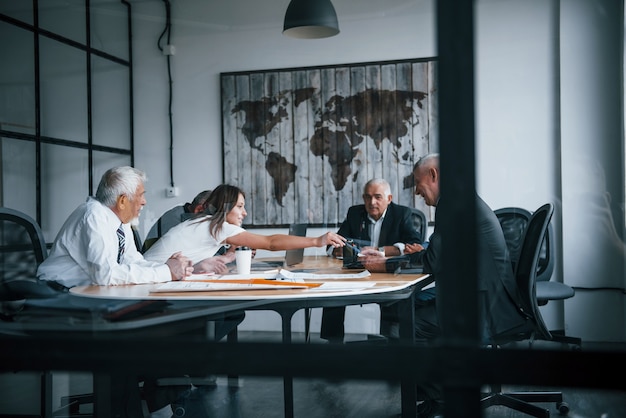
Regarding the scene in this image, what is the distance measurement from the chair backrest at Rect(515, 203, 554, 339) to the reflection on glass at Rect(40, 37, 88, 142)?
2.21 meters

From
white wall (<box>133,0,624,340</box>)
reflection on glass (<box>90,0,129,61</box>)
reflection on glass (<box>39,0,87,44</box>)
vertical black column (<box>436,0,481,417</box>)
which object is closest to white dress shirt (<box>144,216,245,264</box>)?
white wall (<box>133,0,624,340</box>)

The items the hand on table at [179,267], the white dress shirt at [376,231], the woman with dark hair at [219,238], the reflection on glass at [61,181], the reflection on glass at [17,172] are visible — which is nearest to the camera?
the hand on table at [179,267]

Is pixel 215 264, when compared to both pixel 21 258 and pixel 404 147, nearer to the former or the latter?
pixel 21 258

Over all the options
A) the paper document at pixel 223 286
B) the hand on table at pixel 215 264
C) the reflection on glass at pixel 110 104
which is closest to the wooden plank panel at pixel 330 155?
the hand on table at pixel 215 264

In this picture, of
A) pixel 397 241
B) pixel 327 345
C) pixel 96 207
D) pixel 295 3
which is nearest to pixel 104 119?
pixel 96 207

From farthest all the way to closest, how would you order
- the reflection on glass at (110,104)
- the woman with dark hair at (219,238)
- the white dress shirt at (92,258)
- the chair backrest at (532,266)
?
the reflection on glass at (110,104)
the woman with dark hair at (219,238)
the chair backrest at (532,266)
the white dress shirt at (92,258)

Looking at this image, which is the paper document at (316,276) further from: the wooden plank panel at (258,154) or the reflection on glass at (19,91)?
the reflection on glass at (19,91)

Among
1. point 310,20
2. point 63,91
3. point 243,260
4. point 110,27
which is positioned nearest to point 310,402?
point 243,260

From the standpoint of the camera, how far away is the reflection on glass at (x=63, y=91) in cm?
321

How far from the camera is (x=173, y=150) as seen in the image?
106 inches

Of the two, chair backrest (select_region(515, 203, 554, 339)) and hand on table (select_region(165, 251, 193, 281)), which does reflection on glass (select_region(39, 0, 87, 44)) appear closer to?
hand on table (select_region(165, 251, 193, 281))

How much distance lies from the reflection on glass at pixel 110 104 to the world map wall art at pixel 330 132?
0.47 meters

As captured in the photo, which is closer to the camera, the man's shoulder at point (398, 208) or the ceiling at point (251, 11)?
the ceiling at point (251, 11)

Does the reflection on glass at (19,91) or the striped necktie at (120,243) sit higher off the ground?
the reflection on glass at (19,91)
